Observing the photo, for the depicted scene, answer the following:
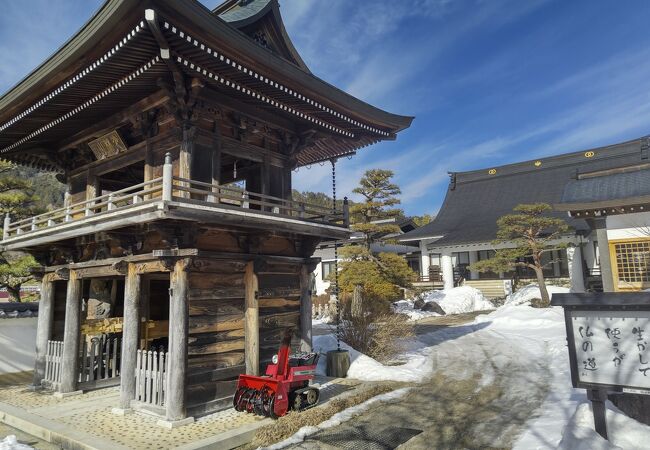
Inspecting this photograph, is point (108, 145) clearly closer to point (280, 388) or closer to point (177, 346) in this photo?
point (177, 346)

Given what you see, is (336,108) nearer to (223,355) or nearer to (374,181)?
(223,355)

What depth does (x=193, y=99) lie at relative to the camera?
29.5 ft

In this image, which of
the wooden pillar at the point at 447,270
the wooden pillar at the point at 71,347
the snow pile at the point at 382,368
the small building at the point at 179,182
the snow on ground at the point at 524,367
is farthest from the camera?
A: the wooden pillar at the point at 447,270

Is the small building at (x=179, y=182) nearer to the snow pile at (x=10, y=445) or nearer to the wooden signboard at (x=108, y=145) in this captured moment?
the wooden signboard at (x=108, y=145)

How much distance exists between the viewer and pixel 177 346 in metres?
8.51

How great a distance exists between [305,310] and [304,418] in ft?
12.1

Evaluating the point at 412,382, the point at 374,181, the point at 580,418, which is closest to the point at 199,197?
the point at 412,382

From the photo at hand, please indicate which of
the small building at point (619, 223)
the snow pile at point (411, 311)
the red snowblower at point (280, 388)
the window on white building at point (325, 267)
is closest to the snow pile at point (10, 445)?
the red snowblower at point (280, 388)

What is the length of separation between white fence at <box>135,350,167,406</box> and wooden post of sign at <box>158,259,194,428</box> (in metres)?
0.43

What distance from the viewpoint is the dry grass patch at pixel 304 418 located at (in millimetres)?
7594

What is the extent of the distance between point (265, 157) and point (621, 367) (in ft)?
28.7

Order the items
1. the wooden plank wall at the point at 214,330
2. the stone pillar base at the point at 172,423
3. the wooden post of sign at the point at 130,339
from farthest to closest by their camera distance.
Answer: the wooden post of sign at the point at 130,339, the wooden plank wall at the point at 214,330, the stone pillar base at the point at 172,423

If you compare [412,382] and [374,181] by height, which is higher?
[374,181]

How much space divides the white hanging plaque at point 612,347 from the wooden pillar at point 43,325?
44.2ft
